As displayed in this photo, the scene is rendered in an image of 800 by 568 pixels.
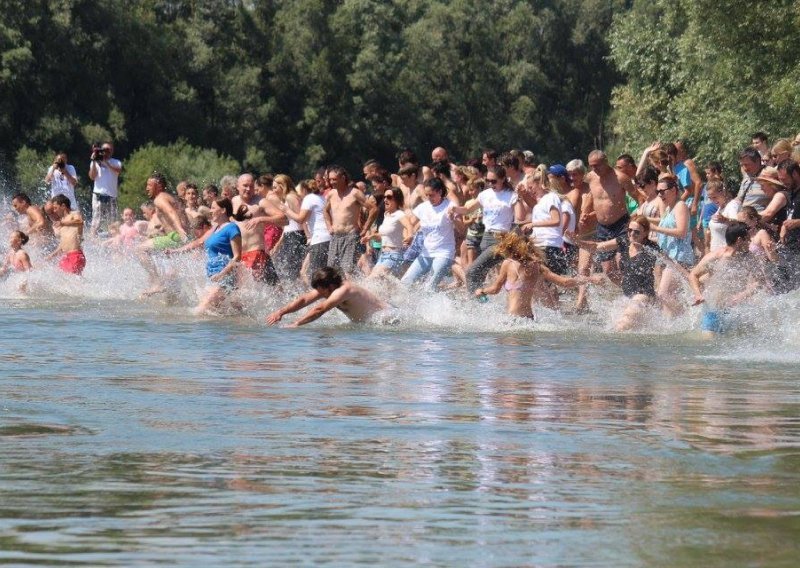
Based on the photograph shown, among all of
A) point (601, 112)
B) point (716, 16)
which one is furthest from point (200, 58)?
point (716, 16)

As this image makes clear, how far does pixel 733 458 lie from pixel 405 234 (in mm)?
10692

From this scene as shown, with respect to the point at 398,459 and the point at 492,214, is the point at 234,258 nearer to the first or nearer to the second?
the point at 492,214

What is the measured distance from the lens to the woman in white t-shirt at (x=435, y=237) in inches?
679

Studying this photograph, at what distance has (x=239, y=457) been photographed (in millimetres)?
7473

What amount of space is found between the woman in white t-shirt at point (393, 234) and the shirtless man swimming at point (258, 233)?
3.54 feet

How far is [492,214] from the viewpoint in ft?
56.5

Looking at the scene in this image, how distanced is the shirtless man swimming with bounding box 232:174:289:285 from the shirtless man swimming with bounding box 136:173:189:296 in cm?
161

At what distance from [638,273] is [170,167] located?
154 ft

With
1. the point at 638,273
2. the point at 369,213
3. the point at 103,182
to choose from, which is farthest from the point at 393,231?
the point at 103,182

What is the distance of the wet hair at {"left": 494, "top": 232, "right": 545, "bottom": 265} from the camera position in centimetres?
1479

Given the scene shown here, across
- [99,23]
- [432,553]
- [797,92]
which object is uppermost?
[99,23]

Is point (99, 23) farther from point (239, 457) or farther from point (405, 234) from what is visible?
point (239, 457)

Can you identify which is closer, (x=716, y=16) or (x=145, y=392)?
(x=145, y=392)

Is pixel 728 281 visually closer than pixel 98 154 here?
Yes
